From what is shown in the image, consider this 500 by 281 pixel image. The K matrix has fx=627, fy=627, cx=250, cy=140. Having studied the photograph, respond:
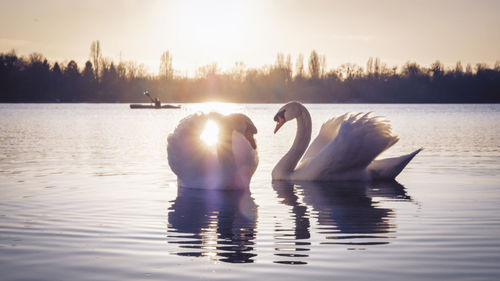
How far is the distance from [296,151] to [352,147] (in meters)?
1.53

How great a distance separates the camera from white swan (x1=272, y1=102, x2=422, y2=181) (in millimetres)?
11719

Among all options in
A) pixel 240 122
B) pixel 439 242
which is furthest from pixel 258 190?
pixel 439 242

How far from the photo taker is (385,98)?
5861 inches

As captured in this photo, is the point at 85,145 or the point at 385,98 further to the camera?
the point at 385,98

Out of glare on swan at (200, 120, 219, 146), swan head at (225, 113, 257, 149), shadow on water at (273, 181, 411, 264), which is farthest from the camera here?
glare on swan at (200, 120, 219, 146)

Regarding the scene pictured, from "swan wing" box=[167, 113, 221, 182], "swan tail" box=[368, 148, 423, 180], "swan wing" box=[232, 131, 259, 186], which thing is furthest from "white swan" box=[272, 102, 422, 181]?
"swan wing" box=[167, 113, 221, 182]

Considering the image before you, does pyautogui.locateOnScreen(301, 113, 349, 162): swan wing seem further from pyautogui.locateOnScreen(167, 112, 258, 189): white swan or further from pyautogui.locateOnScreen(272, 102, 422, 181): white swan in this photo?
pyautogui.locateOnScreen(167, 112, 258, 189): white swan

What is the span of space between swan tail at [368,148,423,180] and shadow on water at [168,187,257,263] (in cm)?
315

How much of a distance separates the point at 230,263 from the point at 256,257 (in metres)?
0.33

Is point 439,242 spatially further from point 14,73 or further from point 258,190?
point 14,73

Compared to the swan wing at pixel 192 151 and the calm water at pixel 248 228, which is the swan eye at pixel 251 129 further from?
the calm water at pixel 248 228

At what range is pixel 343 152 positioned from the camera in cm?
1162

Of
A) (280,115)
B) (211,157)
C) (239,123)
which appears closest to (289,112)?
(280,115)

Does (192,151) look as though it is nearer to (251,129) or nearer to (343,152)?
(251,129)
